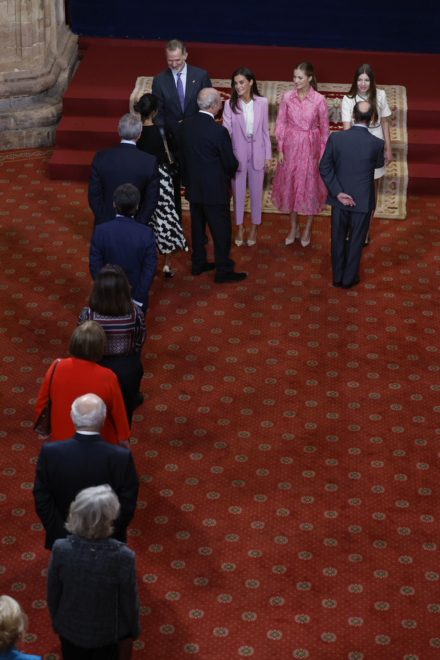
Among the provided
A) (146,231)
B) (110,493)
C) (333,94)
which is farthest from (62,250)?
(110,493)

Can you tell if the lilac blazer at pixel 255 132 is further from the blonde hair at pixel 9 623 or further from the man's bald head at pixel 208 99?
the blonde hair at pixel 9 623

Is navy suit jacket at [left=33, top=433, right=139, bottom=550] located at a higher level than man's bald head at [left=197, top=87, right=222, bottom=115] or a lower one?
lower

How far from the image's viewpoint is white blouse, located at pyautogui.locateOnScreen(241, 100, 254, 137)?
22.0 feet

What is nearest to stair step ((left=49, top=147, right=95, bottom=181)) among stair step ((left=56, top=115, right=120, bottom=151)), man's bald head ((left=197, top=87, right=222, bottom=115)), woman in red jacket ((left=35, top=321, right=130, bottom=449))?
stair step ((left=56, top=115, right=120, bottom=151))

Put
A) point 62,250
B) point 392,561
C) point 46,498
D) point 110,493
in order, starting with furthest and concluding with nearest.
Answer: point 62,250
point 392,561
point 46,498
point 110,493

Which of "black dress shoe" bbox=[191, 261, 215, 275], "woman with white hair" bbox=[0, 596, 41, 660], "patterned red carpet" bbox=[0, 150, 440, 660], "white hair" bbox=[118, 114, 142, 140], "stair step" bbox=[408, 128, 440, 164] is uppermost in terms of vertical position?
"white hair" bbox=[118, 114, 142, 140]

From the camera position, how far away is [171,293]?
21.8 ft

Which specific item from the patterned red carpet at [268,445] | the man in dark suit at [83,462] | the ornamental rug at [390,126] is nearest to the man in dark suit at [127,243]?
the patterned red carpet at [268,445]

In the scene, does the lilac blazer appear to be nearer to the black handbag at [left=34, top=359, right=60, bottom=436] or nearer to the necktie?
the necktie

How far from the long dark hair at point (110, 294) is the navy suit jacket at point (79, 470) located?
0.94 m

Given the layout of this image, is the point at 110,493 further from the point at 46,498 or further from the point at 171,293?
the point at 171,293

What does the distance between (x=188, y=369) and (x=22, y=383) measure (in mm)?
1134

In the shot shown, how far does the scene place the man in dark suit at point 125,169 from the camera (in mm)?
5484

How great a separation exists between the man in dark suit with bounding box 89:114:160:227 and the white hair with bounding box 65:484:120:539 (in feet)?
9.90
